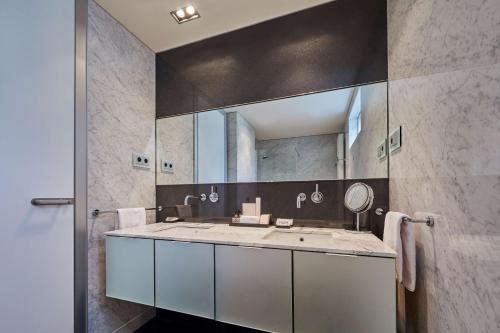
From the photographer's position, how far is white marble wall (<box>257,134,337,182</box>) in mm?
1607

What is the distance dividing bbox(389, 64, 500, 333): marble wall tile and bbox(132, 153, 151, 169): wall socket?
197 cm

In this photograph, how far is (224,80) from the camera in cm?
195

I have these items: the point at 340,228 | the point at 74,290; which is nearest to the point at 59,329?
the point at 74,290

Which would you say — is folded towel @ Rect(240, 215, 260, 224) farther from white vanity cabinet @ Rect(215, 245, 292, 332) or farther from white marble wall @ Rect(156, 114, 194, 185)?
white marble wall @ Rect(156, 114, 194, 185)

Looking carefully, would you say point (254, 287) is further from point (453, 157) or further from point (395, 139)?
point (395, 139)

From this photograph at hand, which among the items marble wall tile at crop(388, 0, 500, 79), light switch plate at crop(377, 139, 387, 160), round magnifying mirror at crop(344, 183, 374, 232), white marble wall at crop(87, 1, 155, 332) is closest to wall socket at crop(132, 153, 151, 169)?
white marble wall at crop(87, 1, 155, 332)

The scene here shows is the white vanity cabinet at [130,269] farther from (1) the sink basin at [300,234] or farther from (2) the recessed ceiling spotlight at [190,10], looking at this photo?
(2) the recessed ceiling spotlight at [190,10]

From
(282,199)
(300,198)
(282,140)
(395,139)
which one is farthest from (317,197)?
(395,139)

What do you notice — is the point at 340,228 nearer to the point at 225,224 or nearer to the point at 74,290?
the point at 225,224

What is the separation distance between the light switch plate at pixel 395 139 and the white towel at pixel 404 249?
440 millimetres

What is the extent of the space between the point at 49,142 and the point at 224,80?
1.32 m

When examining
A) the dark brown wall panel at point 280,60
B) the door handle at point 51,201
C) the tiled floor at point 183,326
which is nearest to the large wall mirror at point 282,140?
the dark brown wall panel at point 280,60

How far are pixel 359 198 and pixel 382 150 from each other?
38 cm

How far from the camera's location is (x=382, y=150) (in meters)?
1.47
